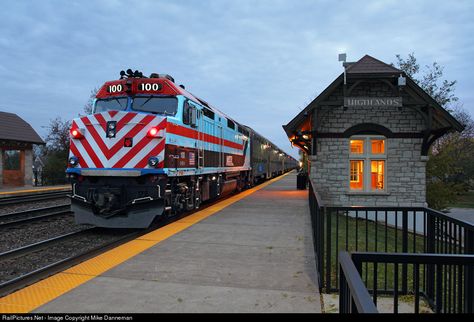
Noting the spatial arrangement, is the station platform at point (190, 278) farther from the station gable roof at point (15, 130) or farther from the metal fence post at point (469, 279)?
the station gable roof at point (15, 130)

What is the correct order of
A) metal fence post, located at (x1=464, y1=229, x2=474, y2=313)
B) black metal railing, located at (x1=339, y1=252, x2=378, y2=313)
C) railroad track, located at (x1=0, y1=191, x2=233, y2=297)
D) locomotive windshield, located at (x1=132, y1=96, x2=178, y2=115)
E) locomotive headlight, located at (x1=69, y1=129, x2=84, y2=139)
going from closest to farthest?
black metal railing, located at (x1=339, y1=252, x2=378, y2=313), metal fence post, located at (x1=464, y1=229, x2=474, y2=313), railroad track, located at (x1=0, y1=191, x2=233, y2=297), locomotive headlight, located at (x1=69, y1=129, x2=84, y2=139), locomotive windshield, located at (x1=132, y1=96, x2=178, y2=115)

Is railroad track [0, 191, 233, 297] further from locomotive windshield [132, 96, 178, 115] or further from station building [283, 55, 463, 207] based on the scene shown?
station building [283, 55, 463, 207]

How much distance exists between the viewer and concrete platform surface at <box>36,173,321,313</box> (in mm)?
4180

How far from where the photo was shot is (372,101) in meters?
12.8

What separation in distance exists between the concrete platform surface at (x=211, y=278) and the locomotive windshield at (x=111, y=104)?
142 inches

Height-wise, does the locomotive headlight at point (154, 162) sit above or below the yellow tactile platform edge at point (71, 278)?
above

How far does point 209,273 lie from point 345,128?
396 inches

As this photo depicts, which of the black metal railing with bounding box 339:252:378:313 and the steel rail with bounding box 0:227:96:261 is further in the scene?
the steel rail with bounding box 0:227:96:261

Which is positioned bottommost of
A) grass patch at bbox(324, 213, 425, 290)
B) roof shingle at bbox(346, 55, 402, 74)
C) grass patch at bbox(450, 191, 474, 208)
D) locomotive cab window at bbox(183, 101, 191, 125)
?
grass patch at bbox(450, 191, 474, 208)

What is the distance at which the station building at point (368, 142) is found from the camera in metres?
13.4

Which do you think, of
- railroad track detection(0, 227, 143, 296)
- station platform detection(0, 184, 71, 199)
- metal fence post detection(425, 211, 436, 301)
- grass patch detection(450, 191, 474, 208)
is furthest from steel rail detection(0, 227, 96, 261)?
grass patch detection(450, 191, 474, 208)

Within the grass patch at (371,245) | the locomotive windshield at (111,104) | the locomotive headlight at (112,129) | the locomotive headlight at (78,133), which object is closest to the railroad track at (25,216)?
the locomotive headlight at (78,133)

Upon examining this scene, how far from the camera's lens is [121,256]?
6.25 m

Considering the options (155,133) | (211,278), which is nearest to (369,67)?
(155,133)
